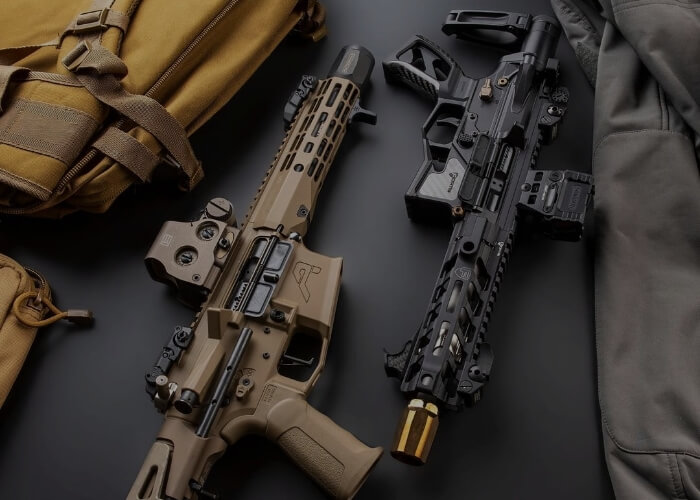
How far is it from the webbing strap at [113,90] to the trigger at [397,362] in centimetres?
81

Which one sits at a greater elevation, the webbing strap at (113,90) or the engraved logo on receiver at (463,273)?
the webbing strap at (113,90)

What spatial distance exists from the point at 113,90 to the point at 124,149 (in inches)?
6.2

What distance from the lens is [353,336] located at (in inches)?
72.6

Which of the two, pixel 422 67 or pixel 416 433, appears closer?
pixel 416 433

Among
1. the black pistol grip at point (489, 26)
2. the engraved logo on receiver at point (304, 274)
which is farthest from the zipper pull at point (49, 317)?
the black pistol grip at point (489, 26)

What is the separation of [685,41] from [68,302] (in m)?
1.68

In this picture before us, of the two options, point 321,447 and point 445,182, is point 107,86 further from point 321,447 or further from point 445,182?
point 321,447

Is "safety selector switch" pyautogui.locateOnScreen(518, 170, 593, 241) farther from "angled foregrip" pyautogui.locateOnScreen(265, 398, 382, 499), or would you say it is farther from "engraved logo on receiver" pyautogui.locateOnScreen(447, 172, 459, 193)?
"angled foregrip" pyautogui.locateOnScreen(265, 398, 382, 499)

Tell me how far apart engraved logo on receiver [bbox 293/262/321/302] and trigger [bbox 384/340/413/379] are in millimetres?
248

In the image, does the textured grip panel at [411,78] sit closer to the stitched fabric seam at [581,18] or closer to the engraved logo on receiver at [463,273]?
the stitched fabric seam at [581,18]

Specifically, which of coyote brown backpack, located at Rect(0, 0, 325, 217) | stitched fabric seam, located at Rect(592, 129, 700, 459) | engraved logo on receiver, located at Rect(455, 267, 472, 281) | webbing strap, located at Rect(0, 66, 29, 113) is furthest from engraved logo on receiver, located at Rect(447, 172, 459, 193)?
webbing strap, located at Rect(0, 66, 29, 113)

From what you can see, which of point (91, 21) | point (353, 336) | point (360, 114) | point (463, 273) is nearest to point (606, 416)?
point (463, 273)

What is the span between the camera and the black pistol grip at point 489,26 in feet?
7.08

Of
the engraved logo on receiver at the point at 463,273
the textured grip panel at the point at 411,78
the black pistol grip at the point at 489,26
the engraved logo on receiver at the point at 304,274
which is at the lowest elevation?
the engraved logo on receiver at the point at 304,274
